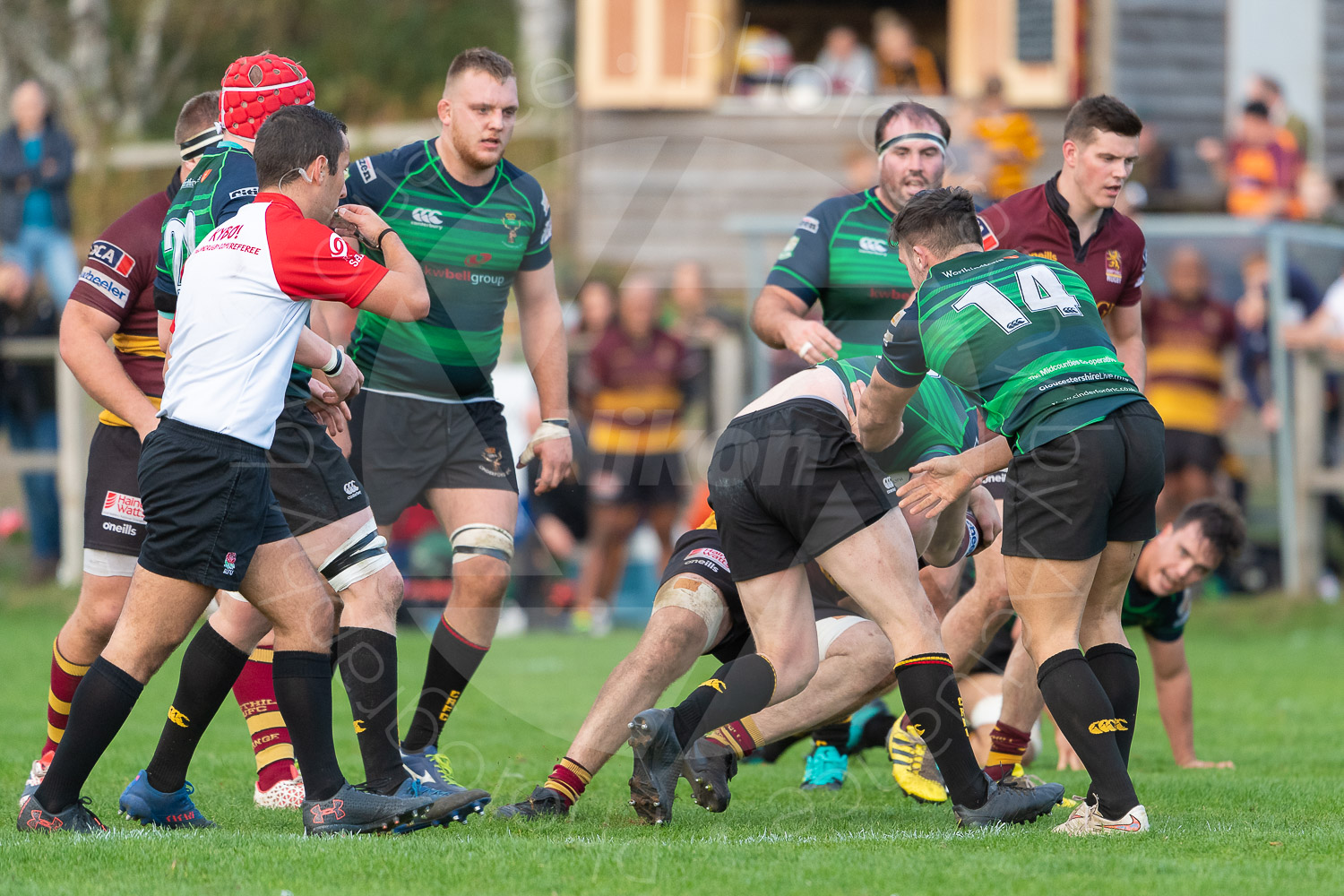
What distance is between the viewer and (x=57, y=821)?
472cm

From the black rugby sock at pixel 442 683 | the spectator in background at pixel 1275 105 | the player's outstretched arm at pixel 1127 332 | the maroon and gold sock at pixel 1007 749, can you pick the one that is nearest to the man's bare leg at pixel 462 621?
the black rugby sock at pixel 442 683

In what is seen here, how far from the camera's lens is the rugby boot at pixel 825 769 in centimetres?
633

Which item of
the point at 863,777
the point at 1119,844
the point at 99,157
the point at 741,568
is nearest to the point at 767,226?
the point at 863,777

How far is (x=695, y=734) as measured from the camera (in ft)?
16.9

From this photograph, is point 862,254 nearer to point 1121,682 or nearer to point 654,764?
point 1121,682

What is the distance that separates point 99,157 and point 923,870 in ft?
61.7

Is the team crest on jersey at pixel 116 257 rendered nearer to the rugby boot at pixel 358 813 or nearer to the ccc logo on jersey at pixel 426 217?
the ccc logo on jersey at pixel 426 217

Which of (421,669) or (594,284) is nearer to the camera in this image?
(421,669)

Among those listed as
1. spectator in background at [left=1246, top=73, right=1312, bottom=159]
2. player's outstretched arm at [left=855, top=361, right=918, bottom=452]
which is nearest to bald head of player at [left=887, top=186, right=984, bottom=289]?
player's outstretched arm at [left=855, top=361, right=918, bottom=452]

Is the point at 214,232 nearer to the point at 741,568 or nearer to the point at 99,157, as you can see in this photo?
the point at 741,568

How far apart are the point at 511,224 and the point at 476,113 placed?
1.54ft

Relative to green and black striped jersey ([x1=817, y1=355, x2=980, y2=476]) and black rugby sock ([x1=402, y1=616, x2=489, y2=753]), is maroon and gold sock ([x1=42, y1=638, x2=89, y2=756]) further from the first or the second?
green and black striped jersey ([x1=817, y1=355, x2=980, y2=476])

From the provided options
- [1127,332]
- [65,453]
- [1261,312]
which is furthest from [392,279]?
[1261,312]

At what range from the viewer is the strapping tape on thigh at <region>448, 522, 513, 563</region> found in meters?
5.97
